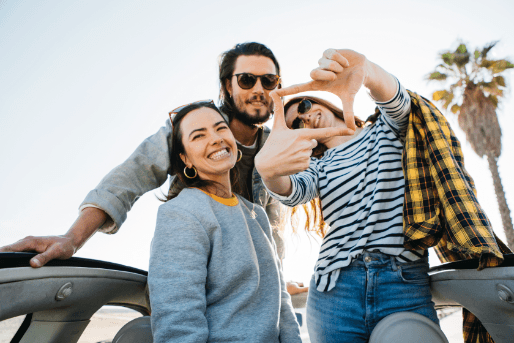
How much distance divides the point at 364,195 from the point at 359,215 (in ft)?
0.36

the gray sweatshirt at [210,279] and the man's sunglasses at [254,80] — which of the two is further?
the man's sunglasses at [254,80]

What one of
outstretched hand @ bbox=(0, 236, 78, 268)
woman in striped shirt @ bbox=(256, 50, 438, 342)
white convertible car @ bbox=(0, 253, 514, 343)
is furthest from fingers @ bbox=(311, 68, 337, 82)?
outstretched hand @ bbox=(0, 236, 78, 268)

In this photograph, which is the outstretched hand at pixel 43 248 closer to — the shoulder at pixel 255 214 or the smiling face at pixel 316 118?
the shoulder at pixel 255 214

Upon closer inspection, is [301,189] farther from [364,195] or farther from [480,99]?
[480,99]

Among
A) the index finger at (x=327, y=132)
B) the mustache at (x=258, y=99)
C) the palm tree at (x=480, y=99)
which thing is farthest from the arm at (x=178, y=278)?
the palm tree at (x=480, y=99)

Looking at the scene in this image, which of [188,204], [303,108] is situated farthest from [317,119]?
[188,204]

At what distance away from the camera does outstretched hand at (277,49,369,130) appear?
4.09 ft

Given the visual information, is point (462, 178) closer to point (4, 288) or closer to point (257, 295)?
point (257, 295)

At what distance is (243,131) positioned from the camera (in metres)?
2.69

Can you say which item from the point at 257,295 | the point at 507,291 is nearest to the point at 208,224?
the point at 257,295

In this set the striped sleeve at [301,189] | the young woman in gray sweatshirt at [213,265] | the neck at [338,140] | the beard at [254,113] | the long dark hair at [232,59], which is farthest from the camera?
the long dark hair at [232,59]

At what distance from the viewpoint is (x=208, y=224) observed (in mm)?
1435

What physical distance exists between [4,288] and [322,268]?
1.29 m

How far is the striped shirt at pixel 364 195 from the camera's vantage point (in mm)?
1528
